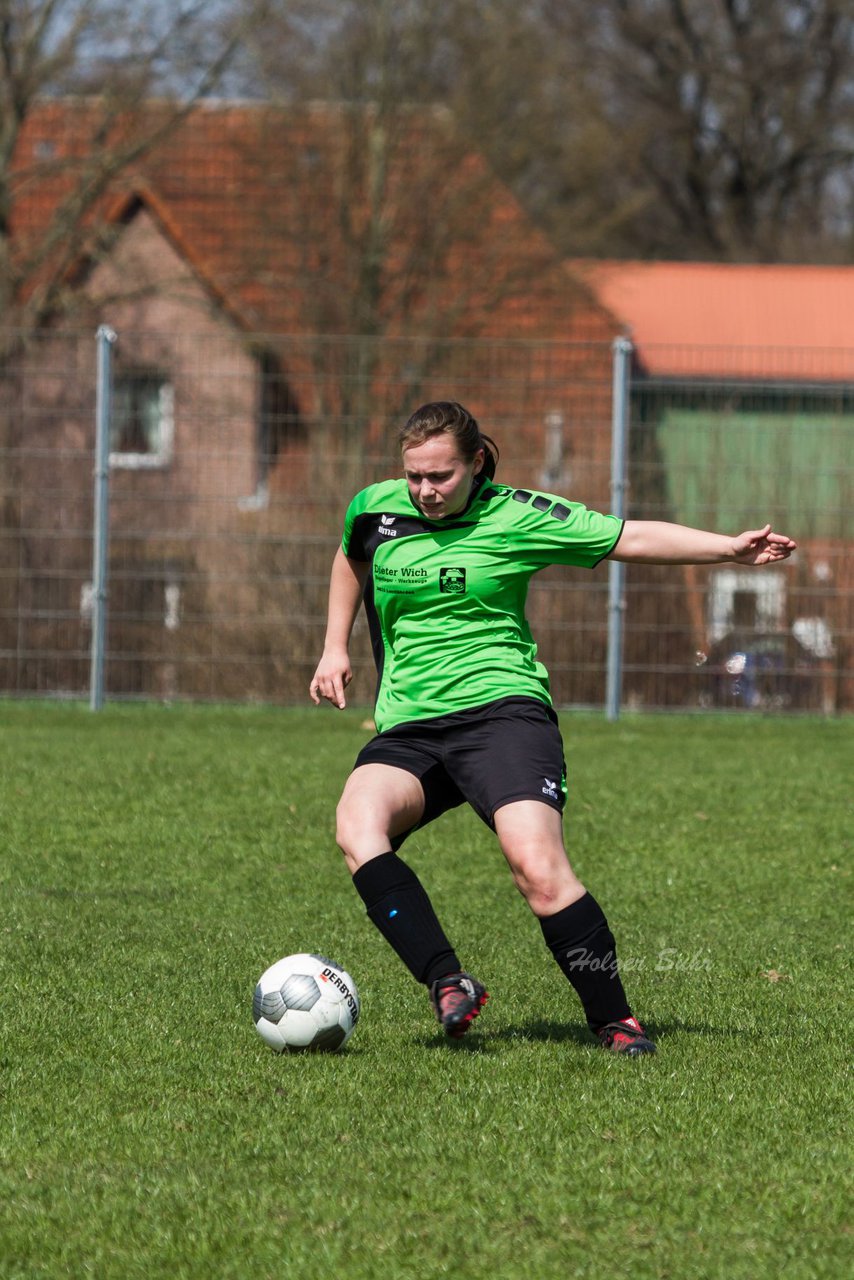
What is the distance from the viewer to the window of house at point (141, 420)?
48.2 ft

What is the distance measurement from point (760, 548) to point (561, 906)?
1.13 m

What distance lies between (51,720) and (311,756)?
2.97 meters

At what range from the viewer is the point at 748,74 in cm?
4244

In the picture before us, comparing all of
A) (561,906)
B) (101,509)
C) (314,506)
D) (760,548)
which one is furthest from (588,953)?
(101,509)

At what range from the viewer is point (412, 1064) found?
5098 millimetres

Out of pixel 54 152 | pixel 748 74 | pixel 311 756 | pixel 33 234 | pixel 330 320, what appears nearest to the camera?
pixel 311 756

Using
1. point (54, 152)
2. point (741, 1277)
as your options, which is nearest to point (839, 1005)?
point (741, 1277)

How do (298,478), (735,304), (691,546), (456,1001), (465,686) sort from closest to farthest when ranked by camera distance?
1. (456,1001)
2. (691,546)
3. (465,686)
4. (298,478)
5. (735,304)

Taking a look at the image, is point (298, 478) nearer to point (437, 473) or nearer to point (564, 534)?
point (564, 534)

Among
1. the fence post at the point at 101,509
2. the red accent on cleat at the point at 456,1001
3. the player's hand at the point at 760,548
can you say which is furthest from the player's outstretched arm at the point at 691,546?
the fence post at the point at 101,509

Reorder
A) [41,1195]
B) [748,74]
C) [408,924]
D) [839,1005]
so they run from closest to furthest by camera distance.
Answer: [41,1195] < [408,924] < [839,1005] < [748,74]

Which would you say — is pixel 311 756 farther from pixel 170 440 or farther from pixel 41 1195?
pixel 41 1195

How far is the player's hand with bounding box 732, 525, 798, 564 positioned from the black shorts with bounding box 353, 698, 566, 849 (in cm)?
73

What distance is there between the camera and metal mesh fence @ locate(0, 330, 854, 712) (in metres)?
14.5
